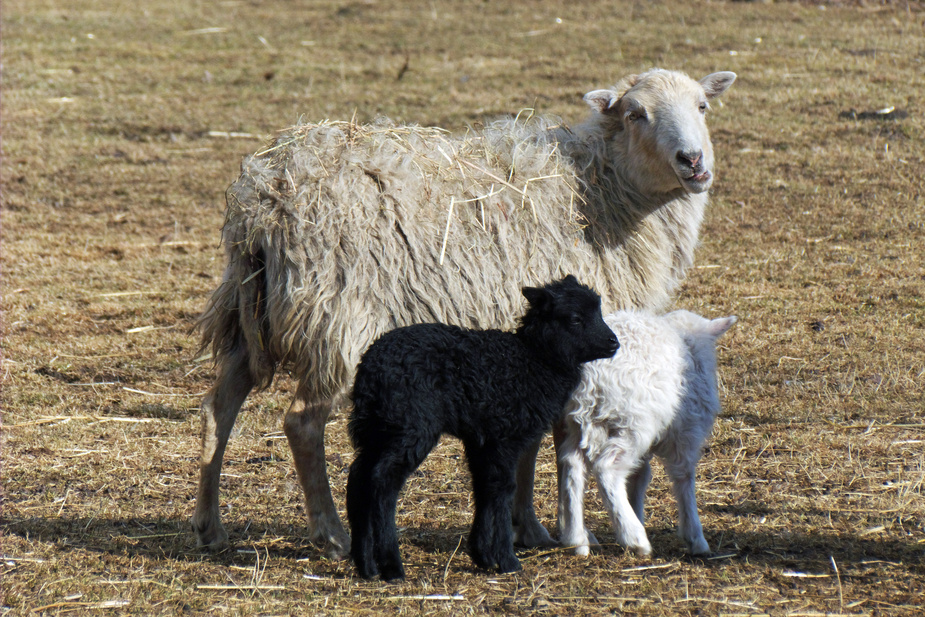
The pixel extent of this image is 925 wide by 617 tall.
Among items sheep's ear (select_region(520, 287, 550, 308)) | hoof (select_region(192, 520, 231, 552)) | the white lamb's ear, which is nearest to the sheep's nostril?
the white lamb's ear

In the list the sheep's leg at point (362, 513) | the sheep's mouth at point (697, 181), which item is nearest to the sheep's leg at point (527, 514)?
the sheep's leg at point (362, 513)

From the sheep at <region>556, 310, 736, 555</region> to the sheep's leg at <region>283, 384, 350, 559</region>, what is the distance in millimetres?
1035

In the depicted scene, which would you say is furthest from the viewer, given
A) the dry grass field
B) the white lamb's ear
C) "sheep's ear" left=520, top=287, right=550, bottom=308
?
the white lamb's ear

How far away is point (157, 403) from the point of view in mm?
6184

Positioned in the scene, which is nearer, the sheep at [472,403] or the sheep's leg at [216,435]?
the sheep at [472,403]

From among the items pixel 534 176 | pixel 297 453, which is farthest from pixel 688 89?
pixel 297 453

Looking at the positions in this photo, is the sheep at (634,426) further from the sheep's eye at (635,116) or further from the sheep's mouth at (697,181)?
the sheep's eye at (635,116)

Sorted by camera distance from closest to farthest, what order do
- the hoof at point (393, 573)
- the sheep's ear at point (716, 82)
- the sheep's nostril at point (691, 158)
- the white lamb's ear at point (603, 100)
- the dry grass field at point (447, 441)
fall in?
the hoof at point (393, 573), the dry grass field at point (447, 441), the sheep's nostril at point (691, 158), the white lamb's ear at point (603, 100), the sheep's ear at point (716, 82)

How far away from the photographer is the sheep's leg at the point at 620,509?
13.0 feet

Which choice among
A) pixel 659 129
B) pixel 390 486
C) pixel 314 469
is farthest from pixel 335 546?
pixel 659 129

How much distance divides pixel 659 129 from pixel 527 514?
6.99 feet

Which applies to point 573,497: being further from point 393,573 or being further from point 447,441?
point 447,441

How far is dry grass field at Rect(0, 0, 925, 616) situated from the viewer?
12.7 ft

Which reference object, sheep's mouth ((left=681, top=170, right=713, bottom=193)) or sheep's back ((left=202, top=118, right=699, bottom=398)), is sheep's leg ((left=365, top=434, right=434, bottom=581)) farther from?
sheep's mouth ((left=681, top=170, right=713, bottom=193))
